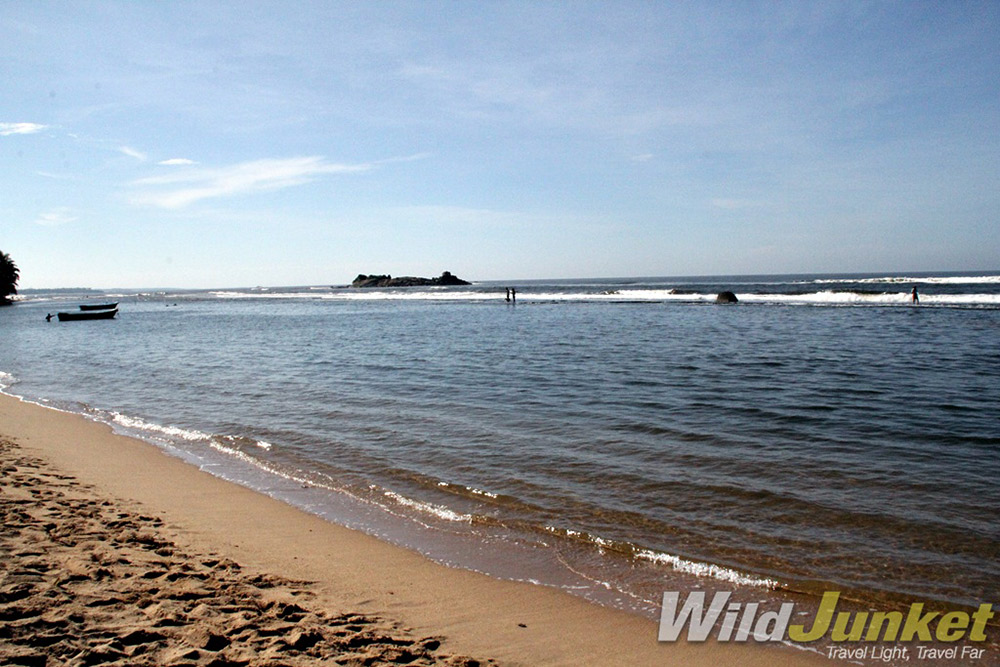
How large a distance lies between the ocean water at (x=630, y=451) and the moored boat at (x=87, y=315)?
120 feet

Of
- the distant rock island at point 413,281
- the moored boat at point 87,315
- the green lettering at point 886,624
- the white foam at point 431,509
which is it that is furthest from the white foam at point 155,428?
the distant rock island at point 413,281

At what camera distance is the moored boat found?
52.8m

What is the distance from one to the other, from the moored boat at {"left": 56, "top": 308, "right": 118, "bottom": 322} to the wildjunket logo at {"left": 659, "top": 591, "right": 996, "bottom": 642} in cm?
6123

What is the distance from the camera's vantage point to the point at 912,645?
14.7 ft

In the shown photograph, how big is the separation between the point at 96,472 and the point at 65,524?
3112 mm

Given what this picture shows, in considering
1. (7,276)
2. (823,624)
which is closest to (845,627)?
(823,624)

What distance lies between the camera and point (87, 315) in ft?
179

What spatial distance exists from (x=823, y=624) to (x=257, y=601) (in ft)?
14.3

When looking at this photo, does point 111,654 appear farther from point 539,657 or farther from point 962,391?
point 962,391

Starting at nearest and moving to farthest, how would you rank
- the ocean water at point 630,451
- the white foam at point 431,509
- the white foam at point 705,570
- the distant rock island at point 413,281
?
the white foam at point 705,570 < the ocean water at point 630,451 < the white foam at point 431,509 < the distant rock island at point 413,281

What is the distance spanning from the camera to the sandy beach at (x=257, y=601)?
3820 millimetres

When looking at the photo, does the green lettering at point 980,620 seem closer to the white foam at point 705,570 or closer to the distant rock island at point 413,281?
the white foam at point 705,570

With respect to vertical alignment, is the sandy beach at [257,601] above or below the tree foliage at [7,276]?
below

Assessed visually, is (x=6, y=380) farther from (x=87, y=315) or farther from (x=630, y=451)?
(x=87, y=315)
